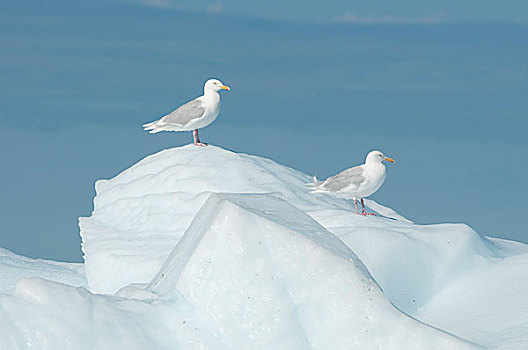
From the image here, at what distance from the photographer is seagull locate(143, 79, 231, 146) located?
503 inches

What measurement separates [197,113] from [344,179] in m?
3.29

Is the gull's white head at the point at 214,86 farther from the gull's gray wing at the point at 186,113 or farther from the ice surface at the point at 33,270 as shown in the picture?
the ice surface at the point at 33,270

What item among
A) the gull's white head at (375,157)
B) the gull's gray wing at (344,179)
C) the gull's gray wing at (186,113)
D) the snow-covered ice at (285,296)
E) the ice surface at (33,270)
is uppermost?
the gull's gray wing at (186,113)

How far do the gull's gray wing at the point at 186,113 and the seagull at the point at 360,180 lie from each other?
3.01 meters

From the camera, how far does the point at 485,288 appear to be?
6938 millimetres

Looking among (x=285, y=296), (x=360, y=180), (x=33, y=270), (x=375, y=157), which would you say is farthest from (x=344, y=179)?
(x=285, y=296)

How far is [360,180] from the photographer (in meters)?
10.4

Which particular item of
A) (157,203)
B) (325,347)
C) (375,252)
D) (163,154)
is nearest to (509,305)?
(375,252)

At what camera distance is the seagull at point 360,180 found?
10.4 meters

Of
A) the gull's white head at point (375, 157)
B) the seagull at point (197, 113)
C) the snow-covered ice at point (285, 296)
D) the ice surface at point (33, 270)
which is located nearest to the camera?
the snow-covered ice at point (285, 296)

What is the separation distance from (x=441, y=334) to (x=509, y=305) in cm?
141

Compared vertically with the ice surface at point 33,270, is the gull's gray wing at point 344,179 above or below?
above

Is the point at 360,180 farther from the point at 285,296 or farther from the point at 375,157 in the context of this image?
the point at 285,296

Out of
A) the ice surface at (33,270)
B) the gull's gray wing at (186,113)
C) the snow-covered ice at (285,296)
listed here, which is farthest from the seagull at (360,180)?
the ice surface at (33,270)
